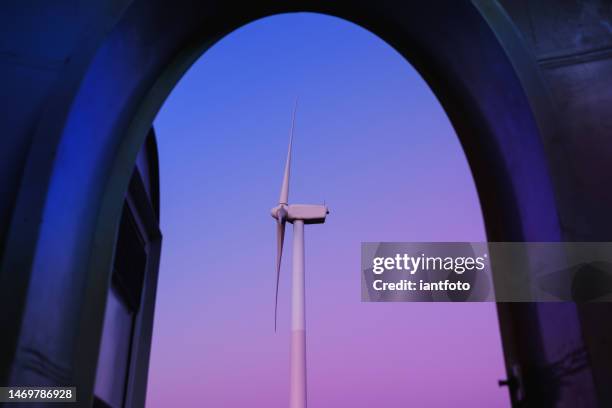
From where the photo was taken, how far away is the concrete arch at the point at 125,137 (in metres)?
4.08

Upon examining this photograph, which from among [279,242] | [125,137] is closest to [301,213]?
[279,242]

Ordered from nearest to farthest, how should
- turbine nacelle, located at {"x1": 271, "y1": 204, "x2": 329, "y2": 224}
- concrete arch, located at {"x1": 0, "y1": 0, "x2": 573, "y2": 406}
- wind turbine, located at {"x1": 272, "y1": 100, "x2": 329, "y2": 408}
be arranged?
concrete arch, located at {"x1": 0, "y1": 0, "x2": 573, "y2": 406}
wind turbine, located at {"x1": 272, "y1": 100, "x2": 329, "y2": 408}
turbine nacelle, located at {"x1": 271, "y1": 204, "x2": 329, "y2": 224}

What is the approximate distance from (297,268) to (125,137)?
1117cm

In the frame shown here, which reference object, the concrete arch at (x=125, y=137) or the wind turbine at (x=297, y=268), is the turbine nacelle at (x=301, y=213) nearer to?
the wind turbine at (x=297, y=268)

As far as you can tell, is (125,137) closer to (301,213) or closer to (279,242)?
(279,242)

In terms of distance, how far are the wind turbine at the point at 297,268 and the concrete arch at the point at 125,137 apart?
33.5 ft

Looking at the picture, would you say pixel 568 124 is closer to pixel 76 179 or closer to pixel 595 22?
pixel 595 22

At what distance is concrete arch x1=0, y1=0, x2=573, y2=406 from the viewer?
4078 mm

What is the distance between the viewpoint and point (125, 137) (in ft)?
17.6

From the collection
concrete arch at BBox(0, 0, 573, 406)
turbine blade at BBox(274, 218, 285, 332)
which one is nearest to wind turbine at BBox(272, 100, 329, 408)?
turbine blade at BBox(274, 218, 285, 332)

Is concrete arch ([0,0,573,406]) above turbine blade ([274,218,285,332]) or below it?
below

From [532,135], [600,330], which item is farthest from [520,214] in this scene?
[600,330]

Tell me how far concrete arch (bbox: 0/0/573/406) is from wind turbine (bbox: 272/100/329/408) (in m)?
10.2

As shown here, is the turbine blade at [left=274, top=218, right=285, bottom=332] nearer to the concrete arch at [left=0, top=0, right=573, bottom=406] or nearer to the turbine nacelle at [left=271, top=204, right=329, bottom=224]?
the turbine nacelle at [left=271, top=204, right=329, bottom=224]
